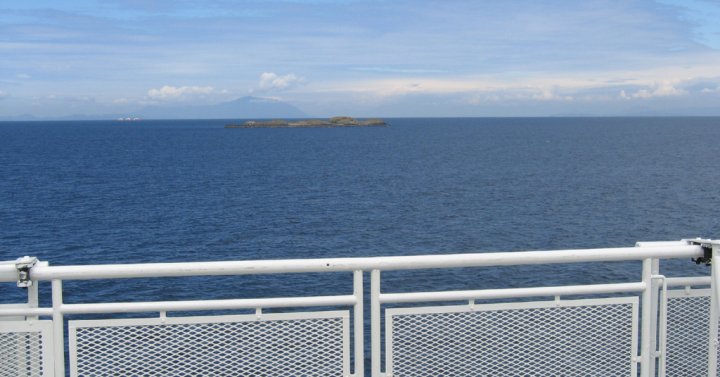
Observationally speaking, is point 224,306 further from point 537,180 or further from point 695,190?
point 537,180

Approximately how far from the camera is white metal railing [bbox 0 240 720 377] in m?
3.02

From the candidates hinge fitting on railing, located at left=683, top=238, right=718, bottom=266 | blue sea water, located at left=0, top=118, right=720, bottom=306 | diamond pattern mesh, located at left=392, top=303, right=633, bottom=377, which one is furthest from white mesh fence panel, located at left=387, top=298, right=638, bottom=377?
blue sea water, located at left=0, top=118, right=720, bottom=306

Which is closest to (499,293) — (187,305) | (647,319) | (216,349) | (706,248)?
(647,319)

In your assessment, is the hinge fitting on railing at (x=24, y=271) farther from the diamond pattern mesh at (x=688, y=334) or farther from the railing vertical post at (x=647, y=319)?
the diamond pattern mesh at (x=688, y=334)

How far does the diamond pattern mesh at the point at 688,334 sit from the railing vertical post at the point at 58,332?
334 cm

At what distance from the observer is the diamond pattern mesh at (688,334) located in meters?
3.48

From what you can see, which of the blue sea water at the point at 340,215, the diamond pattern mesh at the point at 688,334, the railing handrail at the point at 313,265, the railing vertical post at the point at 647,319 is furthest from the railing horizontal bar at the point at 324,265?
the blue sea water at the point at 340,215

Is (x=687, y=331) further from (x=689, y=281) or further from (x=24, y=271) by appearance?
(x=24, y=271)

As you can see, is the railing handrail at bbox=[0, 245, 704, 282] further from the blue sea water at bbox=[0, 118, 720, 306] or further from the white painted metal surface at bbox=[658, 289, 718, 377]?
the blue sea water at bbox=[0, 118, 720, 306]

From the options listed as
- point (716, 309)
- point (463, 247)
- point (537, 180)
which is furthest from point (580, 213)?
point (716, 309)

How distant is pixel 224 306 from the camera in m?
3.00

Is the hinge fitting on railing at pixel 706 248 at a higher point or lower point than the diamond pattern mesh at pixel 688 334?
higher

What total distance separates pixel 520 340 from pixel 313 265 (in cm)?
125

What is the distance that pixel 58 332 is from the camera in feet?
10.0
